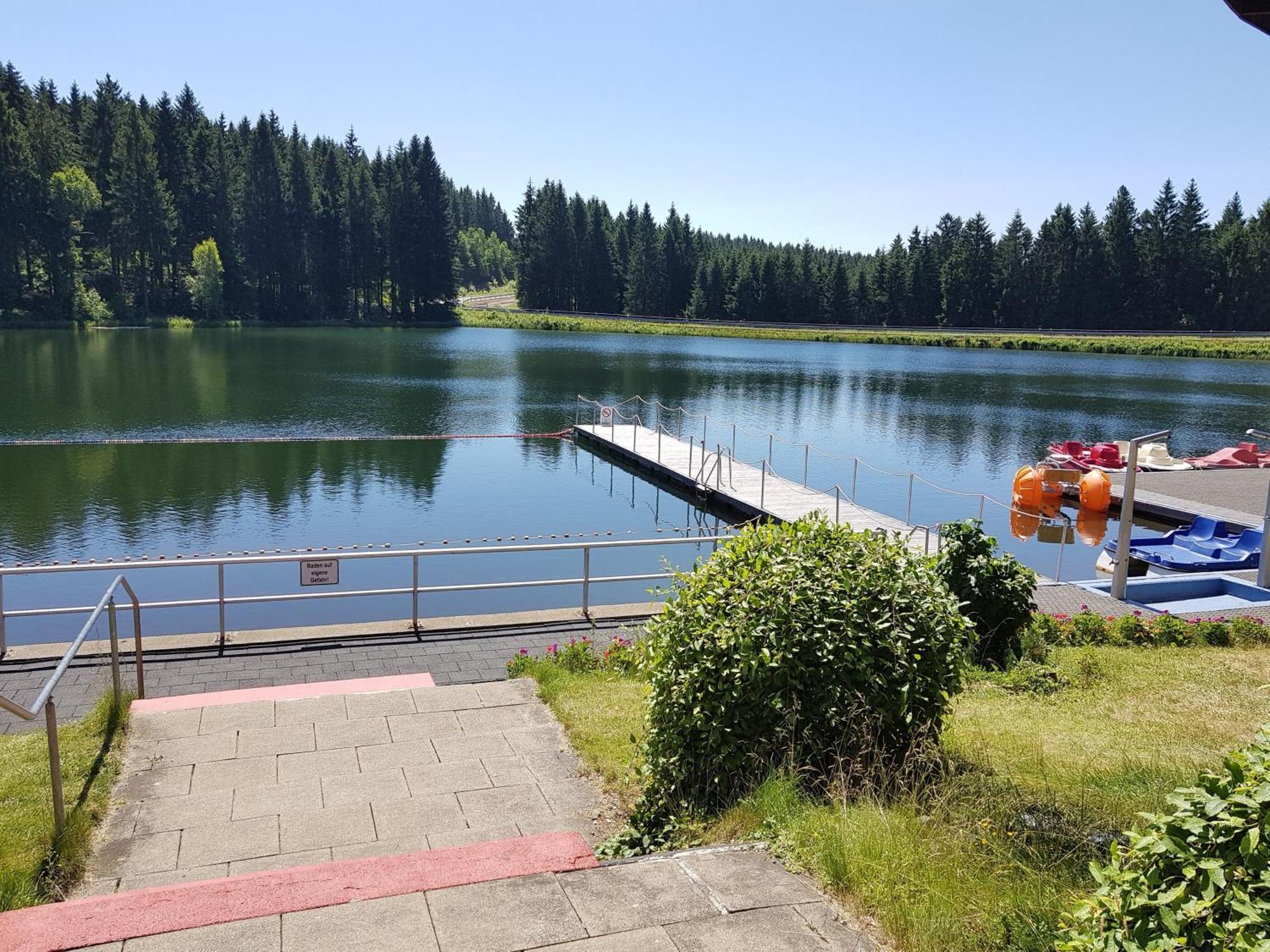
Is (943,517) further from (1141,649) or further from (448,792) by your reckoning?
(448,792)

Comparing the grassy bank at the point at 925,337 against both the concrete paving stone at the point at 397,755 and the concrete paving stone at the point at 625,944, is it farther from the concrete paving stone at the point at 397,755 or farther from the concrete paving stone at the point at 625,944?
the concrete paving stone at the point at 625,944

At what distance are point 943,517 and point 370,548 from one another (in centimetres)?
1307

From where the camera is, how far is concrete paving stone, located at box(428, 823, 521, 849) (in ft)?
16.9

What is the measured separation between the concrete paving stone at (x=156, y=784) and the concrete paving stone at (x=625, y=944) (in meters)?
3.18

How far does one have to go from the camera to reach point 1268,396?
2135 inches

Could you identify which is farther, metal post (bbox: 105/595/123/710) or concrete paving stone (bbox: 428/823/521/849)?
metal post (bbox: 105/595/123/710)

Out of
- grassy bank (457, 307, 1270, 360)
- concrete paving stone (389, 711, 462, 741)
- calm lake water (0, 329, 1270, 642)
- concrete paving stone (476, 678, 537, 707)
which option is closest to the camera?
concrete paving stone (389, 711, 462, 741)

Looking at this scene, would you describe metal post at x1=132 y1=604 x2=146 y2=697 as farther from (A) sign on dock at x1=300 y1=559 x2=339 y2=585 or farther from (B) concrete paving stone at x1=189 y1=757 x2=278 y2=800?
(B) concrete paving stone at x1=189 y1=757 x2=278 y2=800

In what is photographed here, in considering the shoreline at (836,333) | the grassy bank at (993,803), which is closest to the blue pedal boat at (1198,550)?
the grassy bank at (993,803)

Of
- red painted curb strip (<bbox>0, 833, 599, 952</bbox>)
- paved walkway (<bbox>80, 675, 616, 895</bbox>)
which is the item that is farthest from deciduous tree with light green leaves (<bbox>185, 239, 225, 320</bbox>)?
red painted curb strip (<bbox>0, 833, 599, 952</bbox>)

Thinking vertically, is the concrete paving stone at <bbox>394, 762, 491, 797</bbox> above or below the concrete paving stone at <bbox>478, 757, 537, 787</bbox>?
above

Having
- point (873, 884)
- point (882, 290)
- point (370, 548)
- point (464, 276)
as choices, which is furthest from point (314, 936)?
point (464, 276)

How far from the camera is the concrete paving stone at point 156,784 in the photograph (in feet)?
18.6

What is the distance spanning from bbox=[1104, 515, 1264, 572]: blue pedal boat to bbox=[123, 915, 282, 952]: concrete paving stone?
54.7 feet
